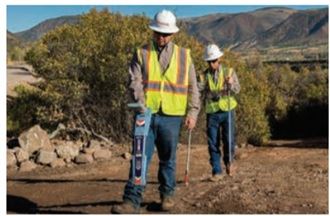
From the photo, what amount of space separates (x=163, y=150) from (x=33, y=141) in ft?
22.1

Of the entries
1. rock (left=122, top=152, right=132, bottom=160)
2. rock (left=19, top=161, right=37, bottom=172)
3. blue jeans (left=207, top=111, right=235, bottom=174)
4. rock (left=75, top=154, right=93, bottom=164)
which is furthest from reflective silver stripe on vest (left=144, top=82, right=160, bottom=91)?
rock (left=122, top=152, right=132, bottom=160)

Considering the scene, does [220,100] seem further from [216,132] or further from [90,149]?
[90,149]

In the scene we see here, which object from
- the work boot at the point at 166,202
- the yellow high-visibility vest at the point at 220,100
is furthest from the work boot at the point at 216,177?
the work boot at the point at 166,202

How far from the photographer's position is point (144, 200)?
8.62 metres

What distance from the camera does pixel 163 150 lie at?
767cm

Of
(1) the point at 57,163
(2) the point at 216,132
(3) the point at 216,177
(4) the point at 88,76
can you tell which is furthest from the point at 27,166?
(4) the point at 88,76

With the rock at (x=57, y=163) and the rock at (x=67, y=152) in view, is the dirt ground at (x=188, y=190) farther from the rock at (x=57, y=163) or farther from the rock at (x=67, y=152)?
the rock at (x=67, y=152)

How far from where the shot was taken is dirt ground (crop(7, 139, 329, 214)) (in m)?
8.38

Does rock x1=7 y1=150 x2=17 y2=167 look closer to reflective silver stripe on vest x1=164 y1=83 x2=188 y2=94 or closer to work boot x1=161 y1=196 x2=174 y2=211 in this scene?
work boot x1=161 y1=196 x2=174 y2=211

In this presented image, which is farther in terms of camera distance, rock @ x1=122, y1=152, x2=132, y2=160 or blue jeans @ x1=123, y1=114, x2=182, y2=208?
rock @ x1=122, y1=152, x2=132, y2=160

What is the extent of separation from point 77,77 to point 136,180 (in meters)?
10.1

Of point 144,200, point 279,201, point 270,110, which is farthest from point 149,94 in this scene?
point 270,110

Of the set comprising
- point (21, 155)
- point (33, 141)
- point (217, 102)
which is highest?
point (217, 102)

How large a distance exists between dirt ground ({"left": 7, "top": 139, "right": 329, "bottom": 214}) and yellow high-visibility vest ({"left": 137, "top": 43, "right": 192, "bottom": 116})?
4.08 feet
